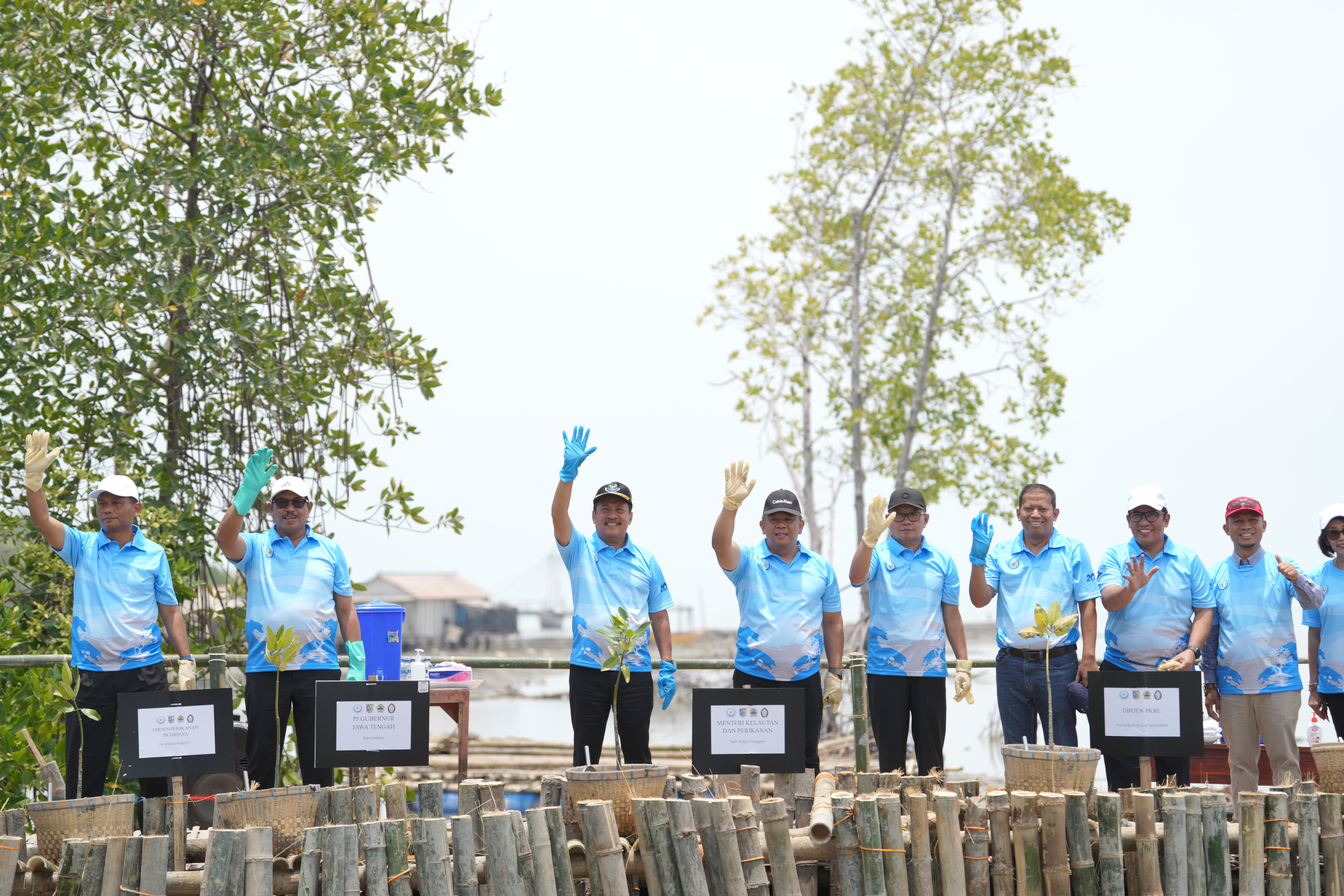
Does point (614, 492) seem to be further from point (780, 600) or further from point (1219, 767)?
point (1219, 767)

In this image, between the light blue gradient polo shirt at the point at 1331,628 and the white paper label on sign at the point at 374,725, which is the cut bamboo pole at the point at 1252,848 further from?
the white paper label on sign at the point at 374,725

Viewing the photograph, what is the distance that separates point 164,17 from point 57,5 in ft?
2.17

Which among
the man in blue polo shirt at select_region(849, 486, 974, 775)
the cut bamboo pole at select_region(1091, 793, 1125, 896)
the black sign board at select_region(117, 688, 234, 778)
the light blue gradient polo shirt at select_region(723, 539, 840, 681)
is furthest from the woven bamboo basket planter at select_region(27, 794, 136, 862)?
the cut bamboo pole at select_region(1091, 793, 1125, 896)

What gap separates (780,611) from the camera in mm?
4832

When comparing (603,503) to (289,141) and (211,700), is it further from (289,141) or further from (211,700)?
(289,141)

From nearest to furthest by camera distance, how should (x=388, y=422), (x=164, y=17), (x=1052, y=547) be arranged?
(x=1052, y=547)
(x=164, y=17)
(x=388, y=422)

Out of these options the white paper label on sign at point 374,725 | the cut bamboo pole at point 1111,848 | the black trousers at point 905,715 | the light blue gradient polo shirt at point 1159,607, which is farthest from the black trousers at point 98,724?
the light blue gradient polo shirt at point 1159,607

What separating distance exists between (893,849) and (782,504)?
1608mm

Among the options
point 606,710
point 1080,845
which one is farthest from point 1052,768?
point 606,710

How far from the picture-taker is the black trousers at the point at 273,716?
462 centimetres

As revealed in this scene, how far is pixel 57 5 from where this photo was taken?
22.6 ft

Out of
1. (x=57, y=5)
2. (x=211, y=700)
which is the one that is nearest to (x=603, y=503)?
(x=211, y=700)

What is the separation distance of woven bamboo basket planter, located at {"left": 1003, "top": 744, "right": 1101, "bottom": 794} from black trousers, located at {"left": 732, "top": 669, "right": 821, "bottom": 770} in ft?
2.58

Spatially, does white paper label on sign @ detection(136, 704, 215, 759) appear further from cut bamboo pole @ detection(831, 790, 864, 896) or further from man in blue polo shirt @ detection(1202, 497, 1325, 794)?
man in blue polo shirt @ detection(1202, 497, 1325, 794)
